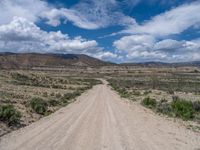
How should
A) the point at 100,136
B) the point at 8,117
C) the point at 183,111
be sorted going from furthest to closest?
the point at 183,111 < the point at 8,117 < the point at 100,136

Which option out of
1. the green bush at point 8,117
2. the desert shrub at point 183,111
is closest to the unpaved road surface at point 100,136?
the green bush at point 8,117

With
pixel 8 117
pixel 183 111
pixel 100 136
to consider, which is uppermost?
pixel 8 117

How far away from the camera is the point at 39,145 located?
36.2 feet

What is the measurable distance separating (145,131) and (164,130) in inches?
47.0

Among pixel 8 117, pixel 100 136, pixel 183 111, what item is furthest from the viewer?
pixel 183 111

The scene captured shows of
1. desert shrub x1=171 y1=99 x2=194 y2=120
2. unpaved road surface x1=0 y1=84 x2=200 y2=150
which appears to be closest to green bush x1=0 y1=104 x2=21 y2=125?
unpaved road surface x1=0 y1=84 x2=200 y2=150

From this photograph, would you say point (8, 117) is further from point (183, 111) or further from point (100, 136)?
point (183, 111)

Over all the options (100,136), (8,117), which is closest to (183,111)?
(100,136)

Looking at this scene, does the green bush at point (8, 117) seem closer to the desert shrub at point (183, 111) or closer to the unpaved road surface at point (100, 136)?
the unpaved road surface at point (100, 136)

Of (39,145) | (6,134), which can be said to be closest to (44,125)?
(6,134)

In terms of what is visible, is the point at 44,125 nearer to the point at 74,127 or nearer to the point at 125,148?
the point at 74,127

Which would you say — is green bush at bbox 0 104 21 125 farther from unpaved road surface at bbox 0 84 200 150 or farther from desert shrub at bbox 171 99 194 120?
desert shrub at bbox 171 99 194 120

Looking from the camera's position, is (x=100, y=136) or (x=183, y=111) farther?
(x=183, y=111)

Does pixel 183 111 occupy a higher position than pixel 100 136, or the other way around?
pixel 100 136
